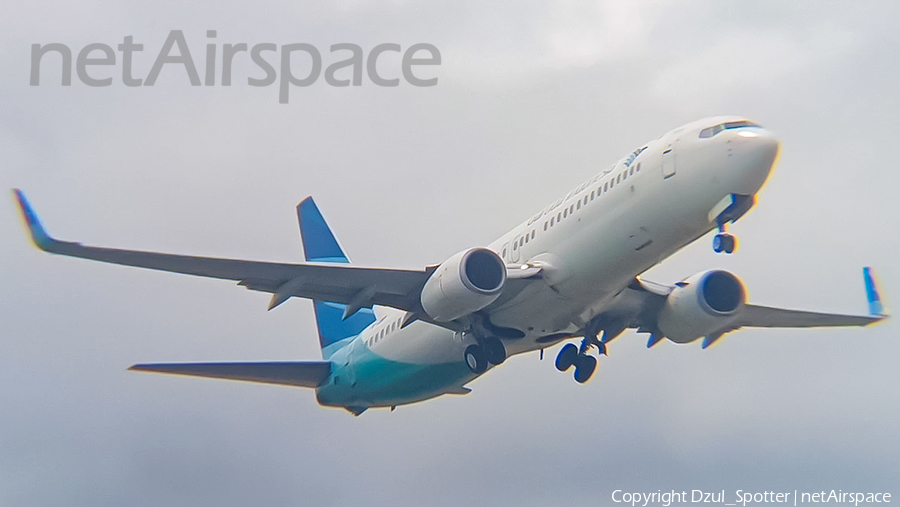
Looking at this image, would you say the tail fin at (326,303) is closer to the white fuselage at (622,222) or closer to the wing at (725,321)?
the white fuselage at (622,222)

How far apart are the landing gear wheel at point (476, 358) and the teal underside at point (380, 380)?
1.52 meters

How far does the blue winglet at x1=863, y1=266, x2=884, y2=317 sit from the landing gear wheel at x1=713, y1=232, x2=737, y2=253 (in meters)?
9.74

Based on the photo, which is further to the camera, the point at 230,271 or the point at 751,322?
the point at 751,322

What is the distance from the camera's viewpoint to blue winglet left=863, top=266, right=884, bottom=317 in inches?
1291

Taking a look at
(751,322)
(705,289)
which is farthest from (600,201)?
(751,322)

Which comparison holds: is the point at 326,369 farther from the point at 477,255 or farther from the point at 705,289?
the point at 705,289

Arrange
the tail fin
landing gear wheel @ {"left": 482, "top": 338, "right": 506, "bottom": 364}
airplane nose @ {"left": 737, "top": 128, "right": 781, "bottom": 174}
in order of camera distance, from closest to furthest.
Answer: airplane nose @ {"left": 737, "top": 128, "right": 781, "bottom": 174}, landing gear wheel @ {"left": 482, "top": 338, "right": 506, "bottom": 364}, the tail fin

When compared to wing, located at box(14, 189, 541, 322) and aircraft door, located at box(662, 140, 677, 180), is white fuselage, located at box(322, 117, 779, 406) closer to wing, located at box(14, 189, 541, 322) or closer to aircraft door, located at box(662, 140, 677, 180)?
aircraft door, located at box(662, 140, 677, 180)

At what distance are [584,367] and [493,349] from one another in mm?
3944

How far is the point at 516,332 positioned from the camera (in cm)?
2928

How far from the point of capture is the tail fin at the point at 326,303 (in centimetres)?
3853

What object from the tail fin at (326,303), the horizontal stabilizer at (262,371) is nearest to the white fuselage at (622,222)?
the horizontal stabilizer at (262,371)

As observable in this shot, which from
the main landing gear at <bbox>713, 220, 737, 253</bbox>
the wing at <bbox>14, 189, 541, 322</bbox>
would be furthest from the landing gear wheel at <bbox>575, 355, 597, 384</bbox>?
the main landing gear at <bbox>713, 220, 737, 253</bbox>

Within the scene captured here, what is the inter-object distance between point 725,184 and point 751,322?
10.8 metres
